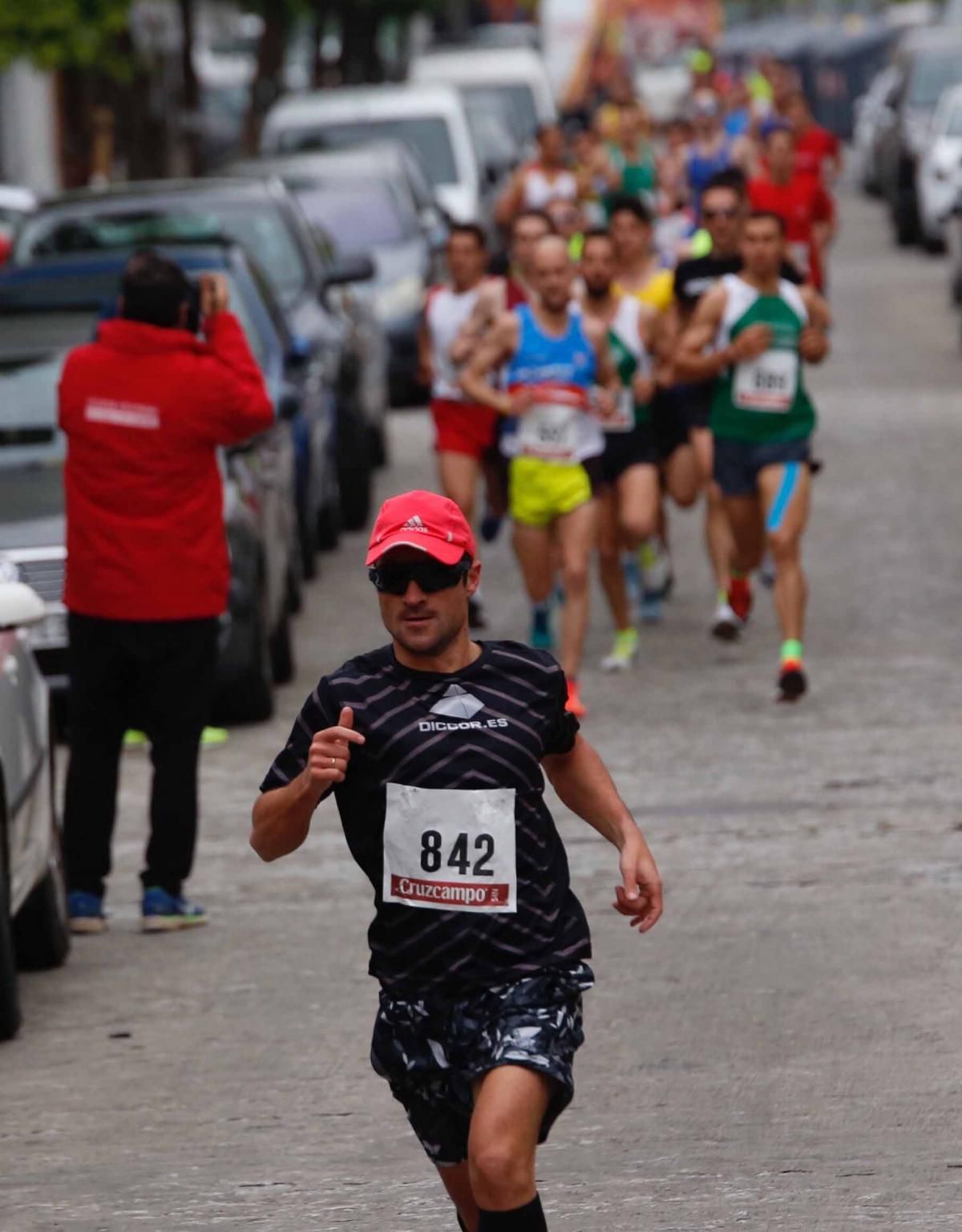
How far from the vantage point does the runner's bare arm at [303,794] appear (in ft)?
15.8

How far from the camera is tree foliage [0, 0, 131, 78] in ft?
79.2

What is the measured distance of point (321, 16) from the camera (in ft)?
141

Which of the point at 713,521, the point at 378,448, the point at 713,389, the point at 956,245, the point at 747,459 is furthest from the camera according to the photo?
the point at 956,245

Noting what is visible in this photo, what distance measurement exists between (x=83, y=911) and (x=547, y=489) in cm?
356

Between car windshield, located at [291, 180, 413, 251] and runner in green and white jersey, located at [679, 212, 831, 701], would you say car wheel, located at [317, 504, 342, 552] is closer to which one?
runner in green and white jersey, located at [679, 212, 831, 701]

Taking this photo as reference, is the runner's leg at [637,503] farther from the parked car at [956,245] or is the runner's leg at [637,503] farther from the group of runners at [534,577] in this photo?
the parked car at [956,245]

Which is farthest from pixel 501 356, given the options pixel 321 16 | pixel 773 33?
pixel 773 33

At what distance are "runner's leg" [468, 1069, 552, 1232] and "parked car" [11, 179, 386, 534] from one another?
35.1 ft

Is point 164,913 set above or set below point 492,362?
below

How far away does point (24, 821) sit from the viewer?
7.83 meters

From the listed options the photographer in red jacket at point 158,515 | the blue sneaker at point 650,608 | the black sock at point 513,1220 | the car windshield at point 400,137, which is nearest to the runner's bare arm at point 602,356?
the blue sneaker at point 650,608

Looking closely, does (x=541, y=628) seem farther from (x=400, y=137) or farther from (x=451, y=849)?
(x=400, y=137)

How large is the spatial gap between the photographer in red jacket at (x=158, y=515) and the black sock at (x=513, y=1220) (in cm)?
420

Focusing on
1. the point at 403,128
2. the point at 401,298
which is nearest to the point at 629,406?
the point at 401,298
